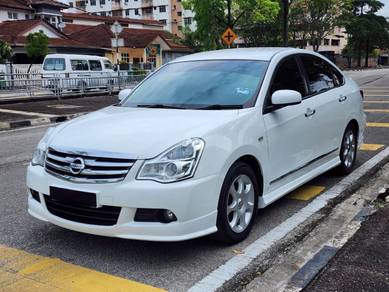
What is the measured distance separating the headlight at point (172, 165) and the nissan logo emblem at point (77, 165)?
1.51 ft

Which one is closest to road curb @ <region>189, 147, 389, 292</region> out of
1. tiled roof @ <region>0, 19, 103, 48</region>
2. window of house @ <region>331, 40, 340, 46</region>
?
tiled roof @ <region>0, 19, 103, 48</region>

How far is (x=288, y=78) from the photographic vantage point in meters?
Result: 5.23

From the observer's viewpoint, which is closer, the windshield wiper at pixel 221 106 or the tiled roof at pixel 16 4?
the windshield wiper at pixel 221 106

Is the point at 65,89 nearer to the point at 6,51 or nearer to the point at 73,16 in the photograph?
the point at 6,51

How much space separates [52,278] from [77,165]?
0.84 m

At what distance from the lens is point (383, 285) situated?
347 centimetres

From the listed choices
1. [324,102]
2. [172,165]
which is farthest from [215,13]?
[172,165]

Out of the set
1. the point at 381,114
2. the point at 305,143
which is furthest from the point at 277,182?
the point at 381,114

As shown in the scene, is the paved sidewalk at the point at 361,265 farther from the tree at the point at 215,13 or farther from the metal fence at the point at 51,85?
the tree at the point at 215,13

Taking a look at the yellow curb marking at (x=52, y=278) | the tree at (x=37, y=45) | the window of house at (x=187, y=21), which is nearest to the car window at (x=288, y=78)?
the yellow curb marking at (x=52, y=278)

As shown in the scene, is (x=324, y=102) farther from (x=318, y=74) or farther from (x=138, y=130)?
(x=138, y=130)

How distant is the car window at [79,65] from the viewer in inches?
1025

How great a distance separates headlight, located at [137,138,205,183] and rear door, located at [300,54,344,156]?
7.10 ft

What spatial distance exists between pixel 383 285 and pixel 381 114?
10024 mm
